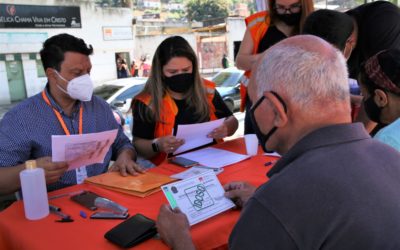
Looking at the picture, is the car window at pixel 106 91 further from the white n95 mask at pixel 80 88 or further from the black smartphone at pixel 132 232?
the black smartphone at pixel 132 232

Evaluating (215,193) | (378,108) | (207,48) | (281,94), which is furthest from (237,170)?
(207,48)

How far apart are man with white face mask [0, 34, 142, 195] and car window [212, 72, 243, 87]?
6.81m

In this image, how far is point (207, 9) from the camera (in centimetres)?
4638

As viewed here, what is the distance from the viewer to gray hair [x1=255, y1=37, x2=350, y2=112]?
2.91ft

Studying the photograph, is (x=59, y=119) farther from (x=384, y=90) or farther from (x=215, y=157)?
(x=384, y=90)

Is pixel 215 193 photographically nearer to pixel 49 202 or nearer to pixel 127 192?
pixel 127 192

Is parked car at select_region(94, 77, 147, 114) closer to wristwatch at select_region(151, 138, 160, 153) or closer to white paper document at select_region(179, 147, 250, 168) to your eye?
wristwatch at select_region(151, 138, 160, 153)

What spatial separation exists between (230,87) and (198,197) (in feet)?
25.0

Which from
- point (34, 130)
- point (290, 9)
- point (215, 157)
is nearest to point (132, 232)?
point (215, 157)

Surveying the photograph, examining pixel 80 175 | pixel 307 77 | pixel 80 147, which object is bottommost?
pixel 80 175

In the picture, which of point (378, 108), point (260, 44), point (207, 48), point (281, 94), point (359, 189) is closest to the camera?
point (359, 189)

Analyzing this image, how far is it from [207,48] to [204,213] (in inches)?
847

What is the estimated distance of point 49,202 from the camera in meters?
1.62

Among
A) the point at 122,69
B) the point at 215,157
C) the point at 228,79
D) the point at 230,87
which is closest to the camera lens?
the point at 215,157
